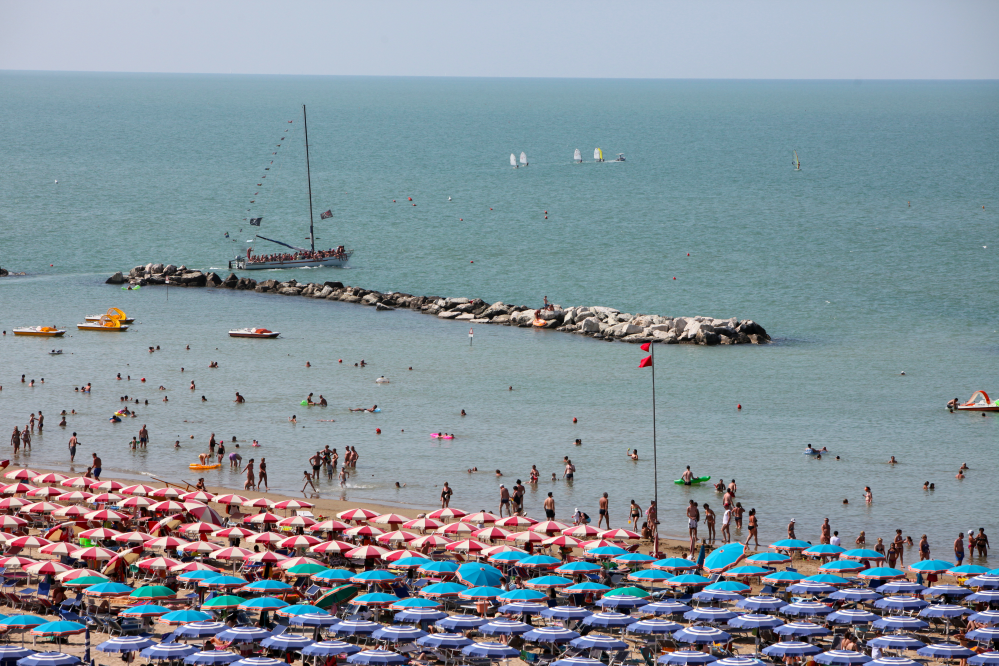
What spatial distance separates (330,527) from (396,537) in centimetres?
205

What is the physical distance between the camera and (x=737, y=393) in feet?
172

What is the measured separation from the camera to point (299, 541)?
28.5 m

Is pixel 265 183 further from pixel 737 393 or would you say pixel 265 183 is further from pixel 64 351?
pixel 737 393

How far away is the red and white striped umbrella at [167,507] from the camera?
32062 millimetres

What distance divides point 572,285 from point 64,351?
34.2m

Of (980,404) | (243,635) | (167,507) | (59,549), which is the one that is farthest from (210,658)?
(980,404)

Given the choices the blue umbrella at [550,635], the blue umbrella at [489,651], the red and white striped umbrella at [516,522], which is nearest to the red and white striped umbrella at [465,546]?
the red and white striped umbrella at [516,522]

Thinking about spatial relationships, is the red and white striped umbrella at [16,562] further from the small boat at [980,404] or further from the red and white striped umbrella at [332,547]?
the small boat at [980,404]

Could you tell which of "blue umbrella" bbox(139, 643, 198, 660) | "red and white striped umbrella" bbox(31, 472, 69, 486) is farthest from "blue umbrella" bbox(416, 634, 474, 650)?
"red and white striped umbrella" bbox(31, 472, 69, 486)

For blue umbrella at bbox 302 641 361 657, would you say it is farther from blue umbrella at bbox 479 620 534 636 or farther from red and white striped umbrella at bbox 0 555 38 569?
red and white striped umbrella at bbox 0 555 38 569

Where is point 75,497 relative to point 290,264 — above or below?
below

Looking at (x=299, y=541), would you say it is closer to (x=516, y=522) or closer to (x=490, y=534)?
(x=490, y=534)

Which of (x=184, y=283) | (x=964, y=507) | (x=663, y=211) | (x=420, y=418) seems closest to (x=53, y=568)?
(x=420, y=418)

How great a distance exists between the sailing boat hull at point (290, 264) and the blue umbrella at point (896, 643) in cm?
6424
